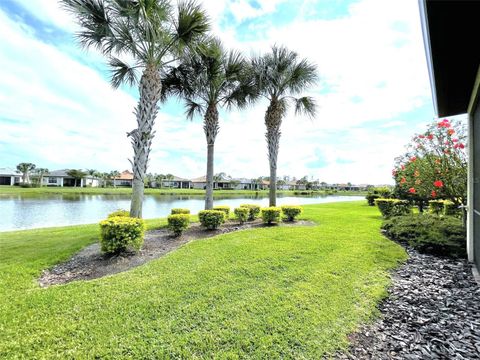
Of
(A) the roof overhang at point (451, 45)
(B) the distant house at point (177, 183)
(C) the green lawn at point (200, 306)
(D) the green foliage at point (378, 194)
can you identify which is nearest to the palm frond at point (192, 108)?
(C) the green lawn at point (200, 306)

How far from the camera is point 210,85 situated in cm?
930

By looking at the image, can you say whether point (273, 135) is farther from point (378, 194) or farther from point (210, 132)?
point (378, 194)

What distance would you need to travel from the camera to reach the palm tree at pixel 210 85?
28.8 ft

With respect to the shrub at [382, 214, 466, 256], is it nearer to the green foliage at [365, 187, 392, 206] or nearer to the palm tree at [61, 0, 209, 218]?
the palm tree at [61, 0, 209, 218]

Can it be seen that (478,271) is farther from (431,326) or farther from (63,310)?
(63,310)

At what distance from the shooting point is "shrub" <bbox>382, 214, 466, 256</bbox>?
17.8ft

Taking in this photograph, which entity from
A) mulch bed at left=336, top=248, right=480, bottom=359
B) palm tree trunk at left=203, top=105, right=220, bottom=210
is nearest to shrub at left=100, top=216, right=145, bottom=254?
mulch bed at left=336, top=248, right=480, bottom=359

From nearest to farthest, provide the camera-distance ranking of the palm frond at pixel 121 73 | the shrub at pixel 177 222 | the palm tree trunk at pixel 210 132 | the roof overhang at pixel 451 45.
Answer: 1. the roof overhang at pixel 451 45
2. the shrub at pixel 177 222
3. the palm frond at pixel 121 73
4. the palm tree trunk at pixel 210 132

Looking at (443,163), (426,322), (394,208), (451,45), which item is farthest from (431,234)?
(451,45)

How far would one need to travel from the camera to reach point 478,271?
4250mm

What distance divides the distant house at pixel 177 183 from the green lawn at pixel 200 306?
71.5 meters

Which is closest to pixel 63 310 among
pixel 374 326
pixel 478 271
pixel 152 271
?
pixel 152 271

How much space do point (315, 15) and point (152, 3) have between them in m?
3.94

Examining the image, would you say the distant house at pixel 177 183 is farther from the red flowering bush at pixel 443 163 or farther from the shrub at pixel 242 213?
the red flowering bush at pixel 443 163
